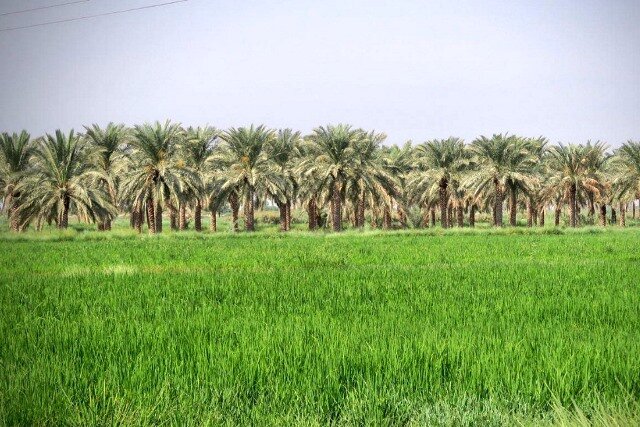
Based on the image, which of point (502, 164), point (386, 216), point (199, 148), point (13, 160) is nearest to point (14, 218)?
point (13, 160)

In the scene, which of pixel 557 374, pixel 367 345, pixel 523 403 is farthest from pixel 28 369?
pixel 557 374

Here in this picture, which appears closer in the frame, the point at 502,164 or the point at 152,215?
the point at 152,215

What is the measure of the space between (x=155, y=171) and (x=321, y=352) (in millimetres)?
34513

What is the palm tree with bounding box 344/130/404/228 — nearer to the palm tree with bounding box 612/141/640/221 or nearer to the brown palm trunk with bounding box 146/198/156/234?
the brown palm trunk with bounding box 146/198/156/234

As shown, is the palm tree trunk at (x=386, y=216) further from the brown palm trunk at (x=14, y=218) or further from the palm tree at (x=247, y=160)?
the brown palm trunk at (x=14, y=218)

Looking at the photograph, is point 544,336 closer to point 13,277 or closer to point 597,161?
point 13,277

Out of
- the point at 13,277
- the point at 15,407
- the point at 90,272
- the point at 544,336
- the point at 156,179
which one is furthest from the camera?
the point at 156,179

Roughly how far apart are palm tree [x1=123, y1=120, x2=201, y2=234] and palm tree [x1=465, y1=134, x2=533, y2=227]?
20.1 m

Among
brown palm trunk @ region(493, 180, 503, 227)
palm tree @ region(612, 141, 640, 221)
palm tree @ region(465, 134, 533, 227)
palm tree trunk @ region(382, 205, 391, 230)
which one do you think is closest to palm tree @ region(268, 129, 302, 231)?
palm tree trunk @ region(382, 205, 391, 230)

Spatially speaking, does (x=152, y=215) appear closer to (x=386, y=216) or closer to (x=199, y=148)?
(x=199, y=148)

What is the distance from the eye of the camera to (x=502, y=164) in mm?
42312

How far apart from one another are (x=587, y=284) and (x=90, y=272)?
34.8 feet

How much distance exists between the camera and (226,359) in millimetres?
4840

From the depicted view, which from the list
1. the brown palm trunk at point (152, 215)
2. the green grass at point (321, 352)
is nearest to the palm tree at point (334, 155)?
the brown palm trunk at point (152, 215)
